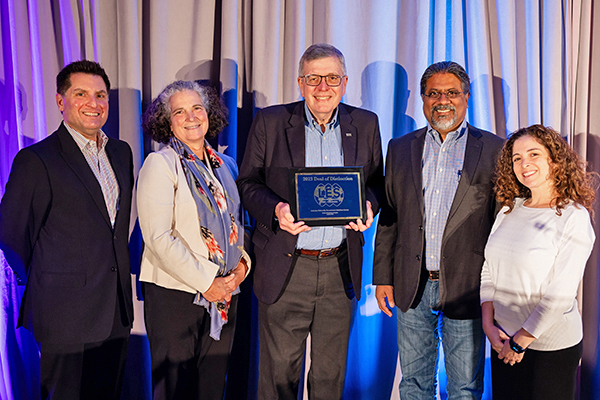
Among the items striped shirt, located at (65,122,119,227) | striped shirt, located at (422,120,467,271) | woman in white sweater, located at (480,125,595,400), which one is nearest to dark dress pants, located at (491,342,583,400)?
woman in white sweater, located at (480,125,595,400)

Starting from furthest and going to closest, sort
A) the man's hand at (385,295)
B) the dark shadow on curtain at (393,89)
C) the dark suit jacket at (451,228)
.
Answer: the dark shadow on curtain at (393,89) → the man's hand at (385,295) → the dark suit jacket at (451,228)

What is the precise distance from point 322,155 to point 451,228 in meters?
0.72

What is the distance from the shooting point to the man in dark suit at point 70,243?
1957 mm

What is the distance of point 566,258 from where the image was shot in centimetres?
171

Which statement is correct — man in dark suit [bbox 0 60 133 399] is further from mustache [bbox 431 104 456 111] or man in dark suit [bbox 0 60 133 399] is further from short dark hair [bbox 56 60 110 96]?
mustache [bbox 431 104 456 111]

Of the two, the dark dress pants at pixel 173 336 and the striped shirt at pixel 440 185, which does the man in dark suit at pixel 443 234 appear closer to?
the striped shirt at pixel 440 185

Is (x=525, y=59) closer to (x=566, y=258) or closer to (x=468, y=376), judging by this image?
(x=566, y=258)

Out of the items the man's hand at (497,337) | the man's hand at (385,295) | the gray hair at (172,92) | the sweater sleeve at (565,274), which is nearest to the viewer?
the sweater sleeve at (565,274)

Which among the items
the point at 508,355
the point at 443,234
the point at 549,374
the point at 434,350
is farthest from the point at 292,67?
the point at 549,374

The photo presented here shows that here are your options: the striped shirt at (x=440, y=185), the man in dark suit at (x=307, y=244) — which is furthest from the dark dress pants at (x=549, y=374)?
the man in dark suit at (x=307, y=244)

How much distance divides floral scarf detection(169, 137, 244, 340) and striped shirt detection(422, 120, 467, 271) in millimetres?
962

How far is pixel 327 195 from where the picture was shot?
6.20ft

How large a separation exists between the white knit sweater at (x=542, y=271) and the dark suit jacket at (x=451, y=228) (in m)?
0.19

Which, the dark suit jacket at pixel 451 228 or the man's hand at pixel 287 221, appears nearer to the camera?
the man's hand at pixel 287 221
